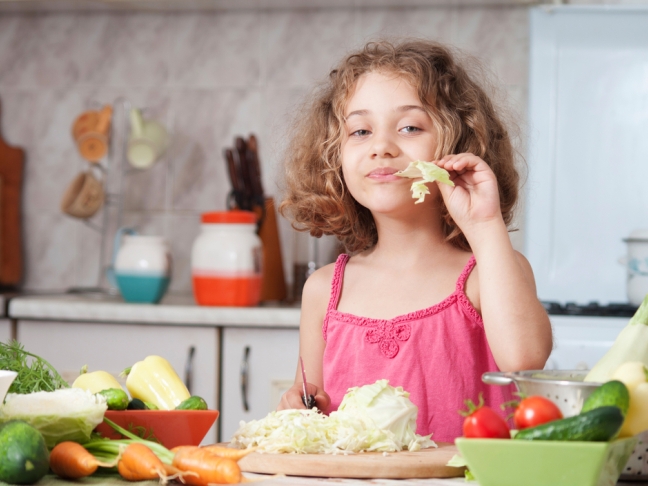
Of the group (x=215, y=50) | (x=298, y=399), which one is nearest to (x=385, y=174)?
(x=298, y=399)

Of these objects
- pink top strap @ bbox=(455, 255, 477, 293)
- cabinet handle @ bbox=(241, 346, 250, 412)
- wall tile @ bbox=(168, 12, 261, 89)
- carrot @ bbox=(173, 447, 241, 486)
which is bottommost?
cabinet handle @ bbox=(241, 346, 250, 412)

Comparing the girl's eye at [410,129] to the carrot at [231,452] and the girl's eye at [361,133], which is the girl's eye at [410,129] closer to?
the girl's eye at [361,133]

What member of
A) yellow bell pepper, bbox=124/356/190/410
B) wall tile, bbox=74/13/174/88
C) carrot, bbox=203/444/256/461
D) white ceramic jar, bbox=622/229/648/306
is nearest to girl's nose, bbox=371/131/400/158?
yellow bell pepper, bbox=124/356/190/410

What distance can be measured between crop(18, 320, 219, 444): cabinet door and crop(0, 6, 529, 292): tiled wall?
1.89ft

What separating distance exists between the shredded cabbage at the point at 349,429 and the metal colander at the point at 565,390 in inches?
5.8

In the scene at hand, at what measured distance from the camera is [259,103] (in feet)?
8.98

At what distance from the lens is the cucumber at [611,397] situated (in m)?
0.66

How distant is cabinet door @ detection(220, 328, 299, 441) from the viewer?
2105mm

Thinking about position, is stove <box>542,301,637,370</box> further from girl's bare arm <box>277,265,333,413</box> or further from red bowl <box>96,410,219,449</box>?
red bowl <box>96,410,219,449</box>

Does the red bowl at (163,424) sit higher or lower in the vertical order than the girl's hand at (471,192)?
lower

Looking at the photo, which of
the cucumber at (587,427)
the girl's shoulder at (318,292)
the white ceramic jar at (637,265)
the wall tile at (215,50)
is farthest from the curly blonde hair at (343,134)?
the wall tile at (215,50)

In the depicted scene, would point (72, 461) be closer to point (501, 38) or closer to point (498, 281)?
point (498, 281)

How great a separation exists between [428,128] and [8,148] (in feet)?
6.49

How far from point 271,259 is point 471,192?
1.34m
